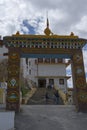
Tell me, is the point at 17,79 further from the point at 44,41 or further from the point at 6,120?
the point at 6,120

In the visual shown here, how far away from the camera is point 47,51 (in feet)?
44.1

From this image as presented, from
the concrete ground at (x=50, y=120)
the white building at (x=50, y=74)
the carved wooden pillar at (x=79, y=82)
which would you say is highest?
the white building at (x=50, y=74)

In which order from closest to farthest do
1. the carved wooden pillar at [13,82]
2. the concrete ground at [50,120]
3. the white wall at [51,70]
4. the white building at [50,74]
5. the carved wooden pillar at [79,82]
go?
the concrete ground at [50,120], the carved wooden pillar at [13,82], the carved wooden pillar at [79,82], the white building at [50,74], the white wall at [51,70]

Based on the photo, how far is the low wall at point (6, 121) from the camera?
8.41m

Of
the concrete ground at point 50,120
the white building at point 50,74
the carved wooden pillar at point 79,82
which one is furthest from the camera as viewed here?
the white building at point 50,74

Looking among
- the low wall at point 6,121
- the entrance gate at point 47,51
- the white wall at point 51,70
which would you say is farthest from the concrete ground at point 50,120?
the white wall at point 51,70

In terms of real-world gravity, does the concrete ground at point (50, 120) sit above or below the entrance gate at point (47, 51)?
below

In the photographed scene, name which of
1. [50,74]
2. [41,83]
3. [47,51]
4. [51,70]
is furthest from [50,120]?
[51,70]

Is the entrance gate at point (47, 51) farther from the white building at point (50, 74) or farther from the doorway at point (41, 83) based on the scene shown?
the doorway at point (41, 83)

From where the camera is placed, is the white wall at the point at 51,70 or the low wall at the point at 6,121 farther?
the white wall at the point at 51,70

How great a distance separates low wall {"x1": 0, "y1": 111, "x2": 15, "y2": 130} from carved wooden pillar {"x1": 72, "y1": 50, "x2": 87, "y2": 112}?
16.0ft

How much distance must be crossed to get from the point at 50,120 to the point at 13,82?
3651 mm

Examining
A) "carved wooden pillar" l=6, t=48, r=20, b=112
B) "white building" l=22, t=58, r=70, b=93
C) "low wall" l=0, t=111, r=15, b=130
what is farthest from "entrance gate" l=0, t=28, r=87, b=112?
"white building" l=22, t=58, r=70, b=93

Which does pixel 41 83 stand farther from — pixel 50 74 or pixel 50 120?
pixel 50 120
